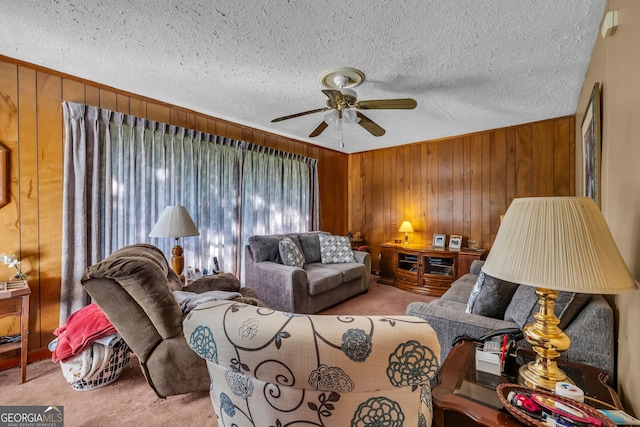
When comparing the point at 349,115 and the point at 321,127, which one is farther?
the point at 321,127

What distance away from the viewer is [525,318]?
144 centimetres

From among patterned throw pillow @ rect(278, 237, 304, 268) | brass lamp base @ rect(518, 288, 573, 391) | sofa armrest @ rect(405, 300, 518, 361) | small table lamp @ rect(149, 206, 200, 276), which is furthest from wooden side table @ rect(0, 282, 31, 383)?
brass lamp base @ rect(518, 288, 573, 391)

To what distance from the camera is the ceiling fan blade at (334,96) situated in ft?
6.75

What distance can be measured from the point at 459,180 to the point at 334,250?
2.33 meters

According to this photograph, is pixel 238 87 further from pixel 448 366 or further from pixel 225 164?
pixel 448 366

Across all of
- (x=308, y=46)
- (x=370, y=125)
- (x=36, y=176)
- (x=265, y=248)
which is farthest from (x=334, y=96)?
(x=36, y=176)

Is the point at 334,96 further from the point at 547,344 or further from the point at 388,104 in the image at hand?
the point at 547,344

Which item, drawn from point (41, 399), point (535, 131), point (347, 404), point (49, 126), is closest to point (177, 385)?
point (41, 399)

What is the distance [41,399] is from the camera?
177 cm

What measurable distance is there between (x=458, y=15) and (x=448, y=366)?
1943 mm

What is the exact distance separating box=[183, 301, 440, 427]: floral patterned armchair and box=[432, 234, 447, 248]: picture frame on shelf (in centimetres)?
395

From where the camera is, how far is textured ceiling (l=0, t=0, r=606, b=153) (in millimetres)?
1573

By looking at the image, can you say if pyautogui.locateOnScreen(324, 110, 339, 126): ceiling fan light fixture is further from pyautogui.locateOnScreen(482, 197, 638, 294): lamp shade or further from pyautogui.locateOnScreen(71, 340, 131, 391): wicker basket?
pyautogui.locateOnScreen(71, 340, 131, 391): wicker basket

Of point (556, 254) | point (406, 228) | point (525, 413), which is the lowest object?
point (525, 413)
